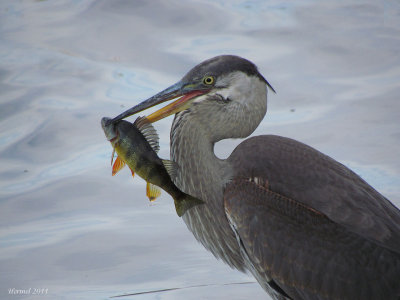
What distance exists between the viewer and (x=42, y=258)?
541 cm

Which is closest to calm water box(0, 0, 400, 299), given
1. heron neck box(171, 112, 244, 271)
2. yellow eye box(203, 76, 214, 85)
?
heron neck box(171, 112, 244, 271)

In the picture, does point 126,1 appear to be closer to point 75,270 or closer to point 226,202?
point 75,270

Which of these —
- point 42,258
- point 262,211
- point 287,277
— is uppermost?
point 262,211

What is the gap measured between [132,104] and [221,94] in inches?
114

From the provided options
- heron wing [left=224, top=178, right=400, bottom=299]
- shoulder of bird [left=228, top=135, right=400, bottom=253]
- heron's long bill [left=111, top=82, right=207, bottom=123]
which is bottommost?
heron wing [left=224, top=178, right=400, bottom=299]

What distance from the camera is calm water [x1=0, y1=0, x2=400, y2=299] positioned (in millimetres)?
5324

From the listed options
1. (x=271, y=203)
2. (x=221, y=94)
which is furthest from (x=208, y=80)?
(x=271, y=203)

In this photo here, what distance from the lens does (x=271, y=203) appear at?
13.1 ft

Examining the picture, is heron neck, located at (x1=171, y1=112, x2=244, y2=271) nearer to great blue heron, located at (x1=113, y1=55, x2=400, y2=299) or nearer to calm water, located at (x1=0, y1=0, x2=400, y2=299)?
great blue heron, located at (x1=113, y1=55, x2=400, y2=299)

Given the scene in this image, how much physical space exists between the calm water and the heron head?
1.23m

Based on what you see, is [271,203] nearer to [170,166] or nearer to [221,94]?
[170,166]

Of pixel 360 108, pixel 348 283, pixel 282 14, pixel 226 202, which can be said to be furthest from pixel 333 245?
pixel 282 14

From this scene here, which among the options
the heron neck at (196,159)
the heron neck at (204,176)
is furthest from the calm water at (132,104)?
the heron neck at (196,159)

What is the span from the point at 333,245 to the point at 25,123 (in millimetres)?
3957
